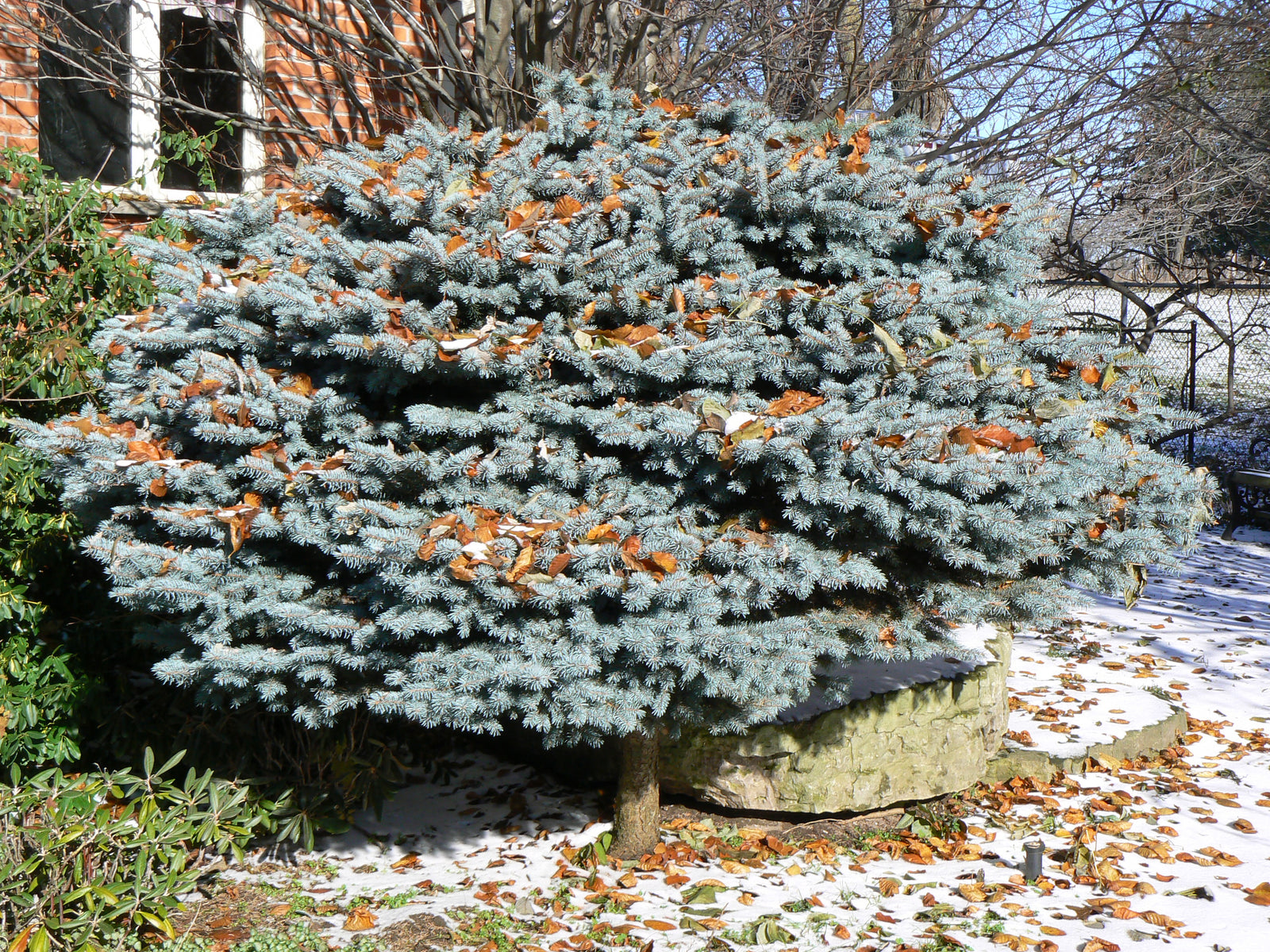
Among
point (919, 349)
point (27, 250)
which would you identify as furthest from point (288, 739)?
point (919, 349)

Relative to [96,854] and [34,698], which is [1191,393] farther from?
[96,854]

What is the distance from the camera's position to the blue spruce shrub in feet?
9.08

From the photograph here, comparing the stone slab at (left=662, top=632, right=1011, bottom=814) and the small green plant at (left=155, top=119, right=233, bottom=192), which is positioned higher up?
the small green plant at (left=155, top=119, right=233, bottom=192)

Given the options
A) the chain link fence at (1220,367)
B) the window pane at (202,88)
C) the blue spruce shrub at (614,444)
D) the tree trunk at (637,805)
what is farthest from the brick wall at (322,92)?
the chain link fence at (1220,367)

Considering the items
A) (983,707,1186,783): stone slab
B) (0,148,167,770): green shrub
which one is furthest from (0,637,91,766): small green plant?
(983,707,1186,783): stone slab

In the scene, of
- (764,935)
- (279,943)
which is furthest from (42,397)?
(764,935)

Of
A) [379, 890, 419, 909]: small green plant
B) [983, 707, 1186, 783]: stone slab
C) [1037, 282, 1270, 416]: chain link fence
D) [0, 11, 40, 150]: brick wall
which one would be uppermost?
[0, 11, 40, 150]: brick wall

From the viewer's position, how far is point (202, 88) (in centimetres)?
600

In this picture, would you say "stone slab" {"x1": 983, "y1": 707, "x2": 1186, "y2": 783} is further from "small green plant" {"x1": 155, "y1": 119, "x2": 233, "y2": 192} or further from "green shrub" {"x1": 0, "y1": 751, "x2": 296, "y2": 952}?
"small green plant" {"x1": 155, "y1": 119, "x2": 233, "y2": 192}

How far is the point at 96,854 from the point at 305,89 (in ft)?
14.2

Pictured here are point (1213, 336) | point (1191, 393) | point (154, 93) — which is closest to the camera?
point (154, 93)

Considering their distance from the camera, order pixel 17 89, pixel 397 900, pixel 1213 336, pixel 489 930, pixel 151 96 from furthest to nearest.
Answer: pixel 1213 336 → pixel 151 96 → pixel 17 89 → pixel 397 900 → pixel 489 930

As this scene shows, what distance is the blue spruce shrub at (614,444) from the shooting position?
9.08 ft

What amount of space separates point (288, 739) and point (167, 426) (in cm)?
133
